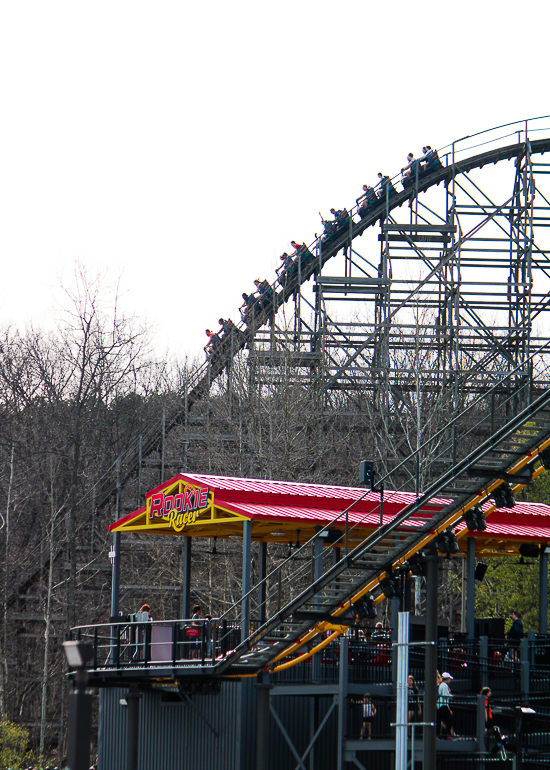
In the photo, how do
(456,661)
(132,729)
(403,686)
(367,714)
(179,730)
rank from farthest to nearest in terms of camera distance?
1. (132,729)
2. (179,730)
3. (456,661)
4. (367,714)
5. (403,686)

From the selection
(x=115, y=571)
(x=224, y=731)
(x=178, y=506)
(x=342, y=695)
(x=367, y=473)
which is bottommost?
(x=224, y=731)

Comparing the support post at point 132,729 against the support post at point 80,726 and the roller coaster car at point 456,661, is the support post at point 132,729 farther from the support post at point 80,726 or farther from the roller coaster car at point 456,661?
the support post at point 80,726

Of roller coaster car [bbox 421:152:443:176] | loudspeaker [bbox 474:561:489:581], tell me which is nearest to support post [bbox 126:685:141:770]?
loudspeaker [bbox 474:561:489:581]

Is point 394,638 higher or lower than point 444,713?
higher

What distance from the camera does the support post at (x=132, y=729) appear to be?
67.8ft

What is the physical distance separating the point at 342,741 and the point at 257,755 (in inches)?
57.0

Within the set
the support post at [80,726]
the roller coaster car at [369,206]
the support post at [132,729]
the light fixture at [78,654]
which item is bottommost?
the support post at [132,729]

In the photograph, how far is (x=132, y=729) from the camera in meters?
20.8

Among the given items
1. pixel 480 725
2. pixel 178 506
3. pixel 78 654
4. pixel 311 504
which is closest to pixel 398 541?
pixel 311 504

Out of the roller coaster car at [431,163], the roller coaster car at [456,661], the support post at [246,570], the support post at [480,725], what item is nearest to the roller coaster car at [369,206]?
the roller coaster car at [431,163]

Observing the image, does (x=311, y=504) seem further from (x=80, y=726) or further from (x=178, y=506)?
(x=80, y=726)

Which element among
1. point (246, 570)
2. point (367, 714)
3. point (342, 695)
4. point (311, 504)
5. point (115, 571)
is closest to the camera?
point (342, 695)

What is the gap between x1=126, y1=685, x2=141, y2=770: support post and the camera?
2066cm

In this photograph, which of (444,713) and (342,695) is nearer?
(342,695)
